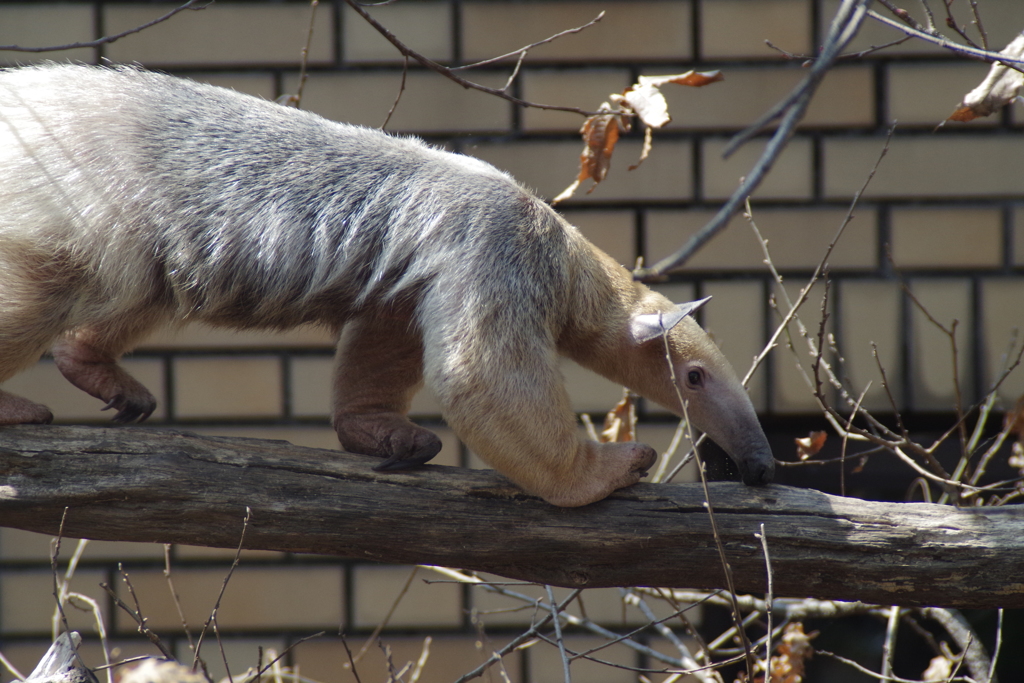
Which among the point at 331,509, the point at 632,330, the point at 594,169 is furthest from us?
the point at 594,169

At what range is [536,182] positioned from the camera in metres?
3.70

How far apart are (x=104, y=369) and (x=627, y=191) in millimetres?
2291

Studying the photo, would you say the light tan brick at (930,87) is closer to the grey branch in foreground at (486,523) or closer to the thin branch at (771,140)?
the grey branch in foreground at (486,523)

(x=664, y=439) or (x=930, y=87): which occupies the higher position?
(x=930, y=87)

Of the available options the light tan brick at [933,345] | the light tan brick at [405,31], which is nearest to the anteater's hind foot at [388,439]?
the light tan brick at [405,31]

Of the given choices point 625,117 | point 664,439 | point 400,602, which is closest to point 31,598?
point 400,602

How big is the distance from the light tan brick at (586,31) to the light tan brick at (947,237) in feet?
4.22

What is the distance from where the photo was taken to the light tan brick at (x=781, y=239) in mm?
3664

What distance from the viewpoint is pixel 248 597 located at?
12.2 ft

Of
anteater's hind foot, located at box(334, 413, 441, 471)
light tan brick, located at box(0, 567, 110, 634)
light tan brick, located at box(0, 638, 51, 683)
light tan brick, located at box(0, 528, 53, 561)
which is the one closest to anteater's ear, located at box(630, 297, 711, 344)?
anteater's hind foot, located at box(334, 413, 441, 471)

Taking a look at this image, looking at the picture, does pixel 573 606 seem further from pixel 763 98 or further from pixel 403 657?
pixel 763 98

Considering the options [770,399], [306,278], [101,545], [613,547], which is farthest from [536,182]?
[101,545]

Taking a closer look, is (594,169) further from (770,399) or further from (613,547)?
(770,399)

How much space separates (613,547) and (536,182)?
2.00 m
